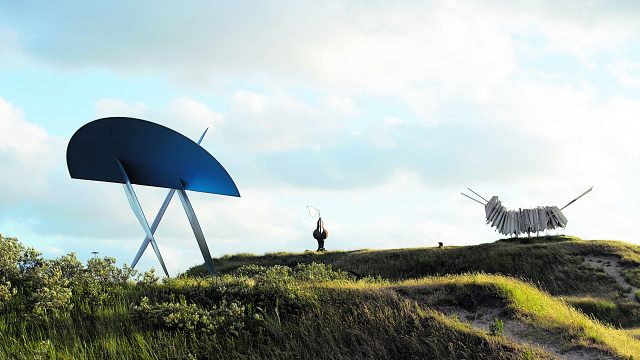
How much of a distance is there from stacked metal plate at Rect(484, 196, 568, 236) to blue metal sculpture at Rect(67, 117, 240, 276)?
72.4ft

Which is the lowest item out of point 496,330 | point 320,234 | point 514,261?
point 496,330

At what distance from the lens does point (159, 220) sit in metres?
17.4

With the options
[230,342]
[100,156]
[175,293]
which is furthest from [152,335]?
[100,156]

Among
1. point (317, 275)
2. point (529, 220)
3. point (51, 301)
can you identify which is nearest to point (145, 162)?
point (51, 301)

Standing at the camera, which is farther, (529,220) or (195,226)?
(529,220)

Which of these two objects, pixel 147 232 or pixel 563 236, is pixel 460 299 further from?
pixel 563 236

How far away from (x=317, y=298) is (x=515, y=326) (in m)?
3.90

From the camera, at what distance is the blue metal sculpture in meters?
15.3

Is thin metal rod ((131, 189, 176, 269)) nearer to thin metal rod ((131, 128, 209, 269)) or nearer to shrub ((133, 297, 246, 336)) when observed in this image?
thin metal rod ((131, 128, 209, 269))

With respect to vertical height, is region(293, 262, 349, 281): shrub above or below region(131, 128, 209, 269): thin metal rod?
below

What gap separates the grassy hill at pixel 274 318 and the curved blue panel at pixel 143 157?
227 cm

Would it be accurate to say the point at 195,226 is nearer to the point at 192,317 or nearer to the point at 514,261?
the point at 192,317

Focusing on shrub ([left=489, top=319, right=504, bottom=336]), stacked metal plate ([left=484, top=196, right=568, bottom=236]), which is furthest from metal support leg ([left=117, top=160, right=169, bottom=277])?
stacked metal plate ([left=484, top=196, right=568, bottom=236])

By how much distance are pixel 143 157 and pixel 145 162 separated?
0.15 meters
